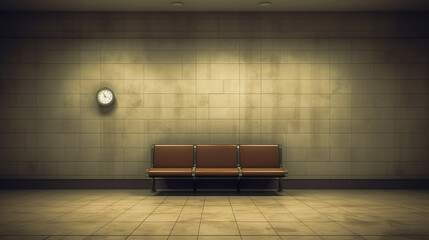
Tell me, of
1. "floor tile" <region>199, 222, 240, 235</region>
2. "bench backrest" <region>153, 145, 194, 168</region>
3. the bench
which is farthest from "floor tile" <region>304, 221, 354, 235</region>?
"bench backrest" <region>153, 145, 194, 168</region>

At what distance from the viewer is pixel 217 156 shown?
6.86m

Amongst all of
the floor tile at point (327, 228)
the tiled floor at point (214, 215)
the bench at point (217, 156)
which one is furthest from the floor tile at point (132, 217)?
the floor tile at point (327, 228)

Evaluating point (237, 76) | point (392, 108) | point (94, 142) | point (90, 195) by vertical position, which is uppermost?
point (237, 76)

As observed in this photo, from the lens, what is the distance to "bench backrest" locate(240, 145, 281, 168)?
22.4ft

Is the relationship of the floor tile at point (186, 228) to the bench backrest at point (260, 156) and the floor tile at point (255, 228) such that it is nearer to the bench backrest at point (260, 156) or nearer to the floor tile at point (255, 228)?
the floor tile at point (255, 228)

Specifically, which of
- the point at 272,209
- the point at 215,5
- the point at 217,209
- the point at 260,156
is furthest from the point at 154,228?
the point at 215,5

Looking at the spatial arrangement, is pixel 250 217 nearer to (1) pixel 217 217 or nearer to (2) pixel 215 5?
(1) pixel 217 217

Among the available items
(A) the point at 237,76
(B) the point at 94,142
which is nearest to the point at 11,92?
(B) the point at 94,142

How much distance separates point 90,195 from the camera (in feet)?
20.9

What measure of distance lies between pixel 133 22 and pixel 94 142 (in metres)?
2.75

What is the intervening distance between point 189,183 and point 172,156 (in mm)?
705

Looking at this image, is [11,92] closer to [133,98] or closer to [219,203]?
[133,98]

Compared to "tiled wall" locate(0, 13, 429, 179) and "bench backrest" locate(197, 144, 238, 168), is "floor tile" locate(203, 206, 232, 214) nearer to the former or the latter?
"bench backrest" locate(197, 144, 238, 168)

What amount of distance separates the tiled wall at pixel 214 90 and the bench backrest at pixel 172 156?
27 cm
